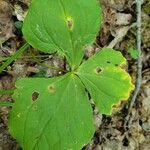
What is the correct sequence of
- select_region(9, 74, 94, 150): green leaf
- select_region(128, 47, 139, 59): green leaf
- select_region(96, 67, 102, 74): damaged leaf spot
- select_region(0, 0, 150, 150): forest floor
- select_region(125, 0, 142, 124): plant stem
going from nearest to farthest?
select_region(9, 74, 94, 150): green leaf < select_region(96, 67, 102, 74): damaged leaf spot < select_region(0, 0, 150, 150): forest floor < select_region(125, 0, 142, 124): plant stem < select_region(128, 47, 139, 59): green leaf

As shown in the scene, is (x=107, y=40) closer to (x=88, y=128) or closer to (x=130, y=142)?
(x=130, y=142)

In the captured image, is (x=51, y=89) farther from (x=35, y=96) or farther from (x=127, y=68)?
(x=127, y=68)

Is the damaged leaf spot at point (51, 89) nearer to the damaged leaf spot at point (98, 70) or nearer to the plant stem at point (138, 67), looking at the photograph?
the damaged leaf spot at point (98, 70)

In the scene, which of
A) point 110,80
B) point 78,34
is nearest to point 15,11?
point 78,34

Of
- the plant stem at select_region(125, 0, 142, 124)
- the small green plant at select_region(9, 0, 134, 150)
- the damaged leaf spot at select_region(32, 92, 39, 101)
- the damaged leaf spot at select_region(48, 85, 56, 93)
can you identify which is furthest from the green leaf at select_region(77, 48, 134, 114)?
the plant stem at select_region(125, 0, 142, 124)

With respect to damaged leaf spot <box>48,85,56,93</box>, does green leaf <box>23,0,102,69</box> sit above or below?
above

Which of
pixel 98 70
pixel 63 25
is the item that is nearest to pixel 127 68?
pixel 98 70

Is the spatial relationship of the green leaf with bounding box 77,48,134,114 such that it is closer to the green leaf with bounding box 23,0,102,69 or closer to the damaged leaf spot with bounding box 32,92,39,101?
the green leaf with bounding box 23,0,102,69
